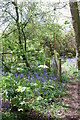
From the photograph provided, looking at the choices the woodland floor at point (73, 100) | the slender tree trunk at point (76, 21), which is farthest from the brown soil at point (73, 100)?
the slender tree trunk at point (76, 21)

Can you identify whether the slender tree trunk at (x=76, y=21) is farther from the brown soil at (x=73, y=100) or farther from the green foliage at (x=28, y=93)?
the green foliage at (x=28, y=93)

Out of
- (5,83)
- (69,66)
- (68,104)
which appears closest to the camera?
(5,83)

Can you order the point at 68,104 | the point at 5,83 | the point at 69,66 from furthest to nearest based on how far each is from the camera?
the point at 69,66, the point at 68,104, the point at 5,83

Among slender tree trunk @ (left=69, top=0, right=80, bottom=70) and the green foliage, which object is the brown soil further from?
slender tree trunk @ (left=69, top=0, right=80, bottom=70)

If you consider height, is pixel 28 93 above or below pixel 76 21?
below

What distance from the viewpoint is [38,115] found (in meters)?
0.88

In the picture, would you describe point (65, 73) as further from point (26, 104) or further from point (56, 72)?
point (26, 104)

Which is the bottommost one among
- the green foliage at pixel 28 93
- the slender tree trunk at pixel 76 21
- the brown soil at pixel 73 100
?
the brown soil at pixel 73 100

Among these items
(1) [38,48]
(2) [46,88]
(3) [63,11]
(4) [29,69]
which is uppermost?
(3) [63,11]

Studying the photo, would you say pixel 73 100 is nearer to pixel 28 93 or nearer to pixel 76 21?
pixel 28 93

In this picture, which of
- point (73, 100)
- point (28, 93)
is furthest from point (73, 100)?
point (28, 93)

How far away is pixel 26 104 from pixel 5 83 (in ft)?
0.53

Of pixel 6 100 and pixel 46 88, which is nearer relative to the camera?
pixel 6 100

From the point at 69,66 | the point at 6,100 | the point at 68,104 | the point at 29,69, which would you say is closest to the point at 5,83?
the point at 6,100
